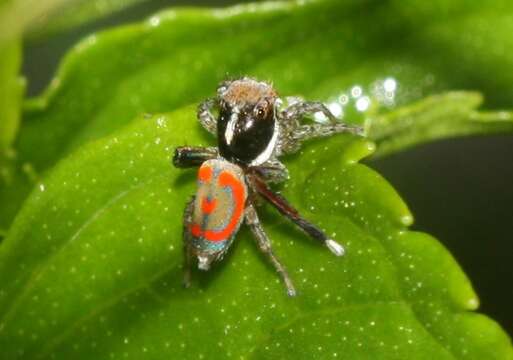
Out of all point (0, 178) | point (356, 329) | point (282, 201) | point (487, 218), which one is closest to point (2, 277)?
point (0, 178)

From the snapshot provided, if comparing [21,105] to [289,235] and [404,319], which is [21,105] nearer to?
[289,235]

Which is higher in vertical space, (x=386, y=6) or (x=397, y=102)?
(x=386, y=6)

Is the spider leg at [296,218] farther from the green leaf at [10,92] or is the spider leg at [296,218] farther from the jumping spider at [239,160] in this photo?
the green leaf at [10,92]

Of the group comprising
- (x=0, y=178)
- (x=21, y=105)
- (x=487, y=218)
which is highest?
(x=21, y=105)

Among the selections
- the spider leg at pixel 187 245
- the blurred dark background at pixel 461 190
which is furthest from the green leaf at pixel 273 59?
the blurred dark background at pixel 461 190

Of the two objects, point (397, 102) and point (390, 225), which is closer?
point (390, 225)

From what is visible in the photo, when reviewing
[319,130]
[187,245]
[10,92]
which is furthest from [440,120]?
[10,92]
